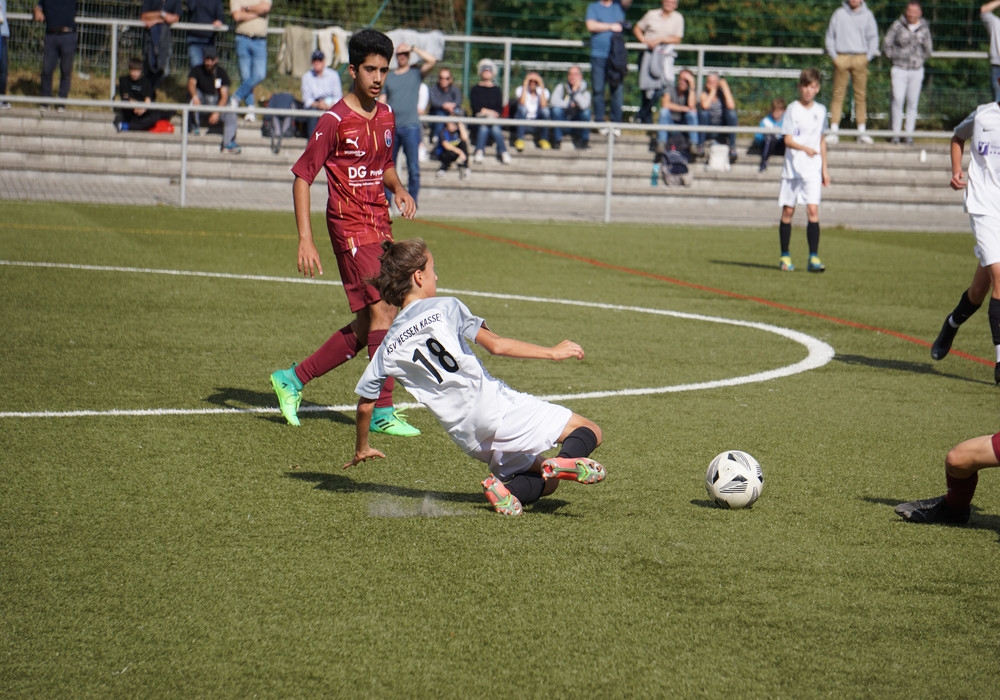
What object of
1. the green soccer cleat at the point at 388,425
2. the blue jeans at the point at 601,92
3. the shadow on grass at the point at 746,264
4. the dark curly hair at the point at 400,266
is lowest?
the green soccer cleat at the point at 388,425

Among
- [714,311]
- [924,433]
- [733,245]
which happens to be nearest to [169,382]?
[924,433]

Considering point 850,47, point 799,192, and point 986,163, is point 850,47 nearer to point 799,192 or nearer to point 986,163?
point 799,192

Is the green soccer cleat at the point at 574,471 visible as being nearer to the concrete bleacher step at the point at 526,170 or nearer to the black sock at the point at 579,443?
the black sock at the point at 579,443

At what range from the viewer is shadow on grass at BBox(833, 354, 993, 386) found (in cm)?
815

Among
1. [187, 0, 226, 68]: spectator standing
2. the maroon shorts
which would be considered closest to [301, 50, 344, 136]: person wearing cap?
[187, 0, 226, 68]: spectator standing

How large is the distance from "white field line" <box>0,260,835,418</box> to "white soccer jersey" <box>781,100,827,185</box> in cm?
372

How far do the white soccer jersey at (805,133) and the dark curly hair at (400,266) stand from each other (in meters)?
9.16

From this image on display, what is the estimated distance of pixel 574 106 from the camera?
72.4ft

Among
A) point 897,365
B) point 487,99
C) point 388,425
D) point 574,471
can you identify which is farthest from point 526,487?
point 487,99

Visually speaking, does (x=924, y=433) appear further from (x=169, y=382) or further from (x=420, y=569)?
(x=169, y=382)

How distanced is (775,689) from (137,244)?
1145cm

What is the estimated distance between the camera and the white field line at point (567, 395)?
627 centimetres

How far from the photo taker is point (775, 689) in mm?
3234

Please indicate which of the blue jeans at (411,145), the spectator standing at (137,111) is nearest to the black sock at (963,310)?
the blue jeans at (411,145)
